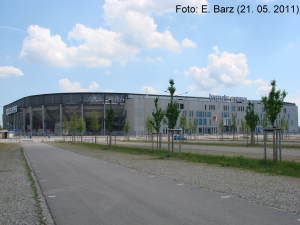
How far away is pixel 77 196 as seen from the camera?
7738 millimetres

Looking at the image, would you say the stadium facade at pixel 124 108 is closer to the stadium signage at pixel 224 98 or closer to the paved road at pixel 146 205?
the stadium signage at pixel 224 98

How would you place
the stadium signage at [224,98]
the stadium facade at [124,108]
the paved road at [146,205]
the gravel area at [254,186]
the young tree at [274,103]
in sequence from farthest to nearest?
the stadium signage at [224,98] → the stadium facade at [124,108] → the young tree at [274,103] → the gravel area at [254,186] → the paved road at [146,205]

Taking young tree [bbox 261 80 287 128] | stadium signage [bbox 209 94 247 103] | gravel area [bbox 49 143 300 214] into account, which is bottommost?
gravel area [bbox 49 143 300 214]

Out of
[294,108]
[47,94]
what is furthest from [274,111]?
[294,108]

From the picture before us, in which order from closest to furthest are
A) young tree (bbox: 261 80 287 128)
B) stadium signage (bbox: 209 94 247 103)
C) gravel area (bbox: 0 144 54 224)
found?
gravel area (bbox: 0 144 54 224) → young tree (bbox: 261 80 287 128) → stadium signage (bbox: 209 94 247 103)

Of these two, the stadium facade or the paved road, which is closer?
the paved road

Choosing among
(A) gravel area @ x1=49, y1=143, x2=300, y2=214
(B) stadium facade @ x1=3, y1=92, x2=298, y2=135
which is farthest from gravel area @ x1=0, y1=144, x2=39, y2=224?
(B) stadium facade @ x1=3, y1=92, x2=298, y2=135

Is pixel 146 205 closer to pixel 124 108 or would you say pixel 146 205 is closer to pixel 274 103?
pixel 274 103

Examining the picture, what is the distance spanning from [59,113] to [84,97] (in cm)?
1257

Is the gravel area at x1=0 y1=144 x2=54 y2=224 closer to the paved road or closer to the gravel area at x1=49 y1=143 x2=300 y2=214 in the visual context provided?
the paved road

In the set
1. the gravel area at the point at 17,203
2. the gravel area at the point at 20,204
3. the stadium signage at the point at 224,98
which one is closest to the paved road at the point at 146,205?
the gravel area at the point at 20,204

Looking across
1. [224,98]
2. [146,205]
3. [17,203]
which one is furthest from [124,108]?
[146,205]

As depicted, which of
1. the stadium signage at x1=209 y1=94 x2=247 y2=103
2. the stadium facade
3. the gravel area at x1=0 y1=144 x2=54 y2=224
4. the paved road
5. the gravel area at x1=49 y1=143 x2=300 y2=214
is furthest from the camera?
the stadium signage at x1=209 y1=94 x2=247 y2=103

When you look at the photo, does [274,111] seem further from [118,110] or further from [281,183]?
[118,110]
